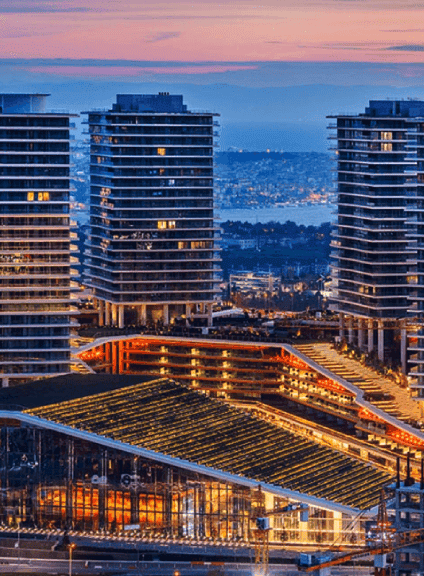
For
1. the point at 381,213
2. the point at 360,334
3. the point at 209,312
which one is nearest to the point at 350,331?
the point at 360,334

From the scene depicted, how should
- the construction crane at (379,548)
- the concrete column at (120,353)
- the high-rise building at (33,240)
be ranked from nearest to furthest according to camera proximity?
the construction crane at (379,548) < the high-rise building at (33,240) < the concrete column at (120,353)

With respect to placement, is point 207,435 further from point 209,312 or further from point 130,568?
point 209,312

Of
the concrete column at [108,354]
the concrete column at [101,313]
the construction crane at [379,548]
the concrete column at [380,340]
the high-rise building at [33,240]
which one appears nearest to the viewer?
the construction crane at [379,548]

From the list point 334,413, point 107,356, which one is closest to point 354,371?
point 334,413

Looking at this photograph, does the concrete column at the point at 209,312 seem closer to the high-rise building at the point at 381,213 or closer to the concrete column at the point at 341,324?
the concrete column at the point at 341,324

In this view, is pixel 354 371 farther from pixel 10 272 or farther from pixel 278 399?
pixel 10 272

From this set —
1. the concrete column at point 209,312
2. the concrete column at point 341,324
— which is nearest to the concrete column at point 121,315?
the concrete column at point 209,312

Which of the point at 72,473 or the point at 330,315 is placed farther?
the point at 330,315

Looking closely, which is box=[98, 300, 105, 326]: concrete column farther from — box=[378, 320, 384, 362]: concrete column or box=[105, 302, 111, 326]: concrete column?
box=[378, 320, 384, 362]: concrete column
